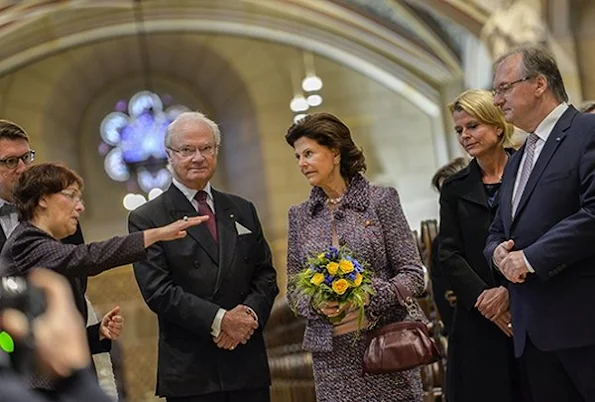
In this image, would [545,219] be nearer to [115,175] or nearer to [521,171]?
[521,171]

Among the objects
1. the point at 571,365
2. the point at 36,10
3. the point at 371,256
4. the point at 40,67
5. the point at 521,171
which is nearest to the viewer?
the point at 571,365

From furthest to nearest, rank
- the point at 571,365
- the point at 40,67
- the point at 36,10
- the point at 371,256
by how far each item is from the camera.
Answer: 1. the point at 40,67
2. the point at 36,10
3. the point at 371,256
4. the point at 571,365

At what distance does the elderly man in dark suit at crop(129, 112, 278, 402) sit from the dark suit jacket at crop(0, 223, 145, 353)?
0.50 meters

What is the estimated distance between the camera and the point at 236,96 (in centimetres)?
1501

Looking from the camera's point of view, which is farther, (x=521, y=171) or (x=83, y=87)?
(x=83, y=87)

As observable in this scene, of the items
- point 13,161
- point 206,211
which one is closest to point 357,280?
point 206,211

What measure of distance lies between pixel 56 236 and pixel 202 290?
683 millimetres

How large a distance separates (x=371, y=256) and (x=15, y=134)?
1.50 m

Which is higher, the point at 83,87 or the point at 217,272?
the point at 83,87

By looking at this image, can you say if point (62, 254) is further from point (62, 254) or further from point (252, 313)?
point (252, 313)

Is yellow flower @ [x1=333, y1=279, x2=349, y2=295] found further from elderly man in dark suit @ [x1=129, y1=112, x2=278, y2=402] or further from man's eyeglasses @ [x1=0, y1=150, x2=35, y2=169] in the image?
man's eyeglasses @ [x1=0, y1=150, x2=35, y2=169]

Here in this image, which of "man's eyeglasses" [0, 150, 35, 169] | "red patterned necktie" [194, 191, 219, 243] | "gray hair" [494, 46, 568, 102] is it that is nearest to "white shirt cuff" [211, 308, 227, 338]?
"red patterned necktie" [194, 191, 219, 243]

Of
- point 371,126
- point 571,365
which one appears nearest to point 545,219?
point 571,365

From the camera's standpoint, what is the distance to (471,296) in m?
3.56
